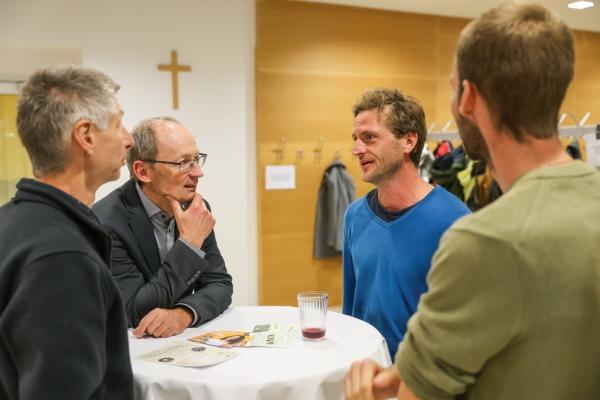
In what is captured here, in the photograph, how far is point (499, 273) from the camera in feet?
2.60

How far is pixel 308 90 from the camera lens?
15.9 feet

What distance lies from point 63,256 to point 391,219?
4.33 ft

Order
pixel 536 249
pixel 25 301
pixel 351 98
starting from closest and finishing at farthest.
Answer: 1. pixel 536 249
2. pixel 25 301
3. pixel 351 98

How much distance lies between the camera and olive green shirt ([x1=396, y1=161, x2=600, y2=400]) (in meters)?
0.79

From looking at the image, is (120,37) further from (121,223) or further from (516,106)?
(516,106)

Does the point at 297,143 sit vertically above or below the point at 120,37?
below

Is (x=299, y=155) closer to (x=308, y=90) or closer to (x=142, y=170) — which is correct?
(x=308, y=90)

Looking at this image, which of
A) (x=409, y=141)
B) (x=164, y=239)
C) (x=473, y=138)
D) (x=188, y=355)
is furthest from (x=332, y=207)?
(x=473, y=138)

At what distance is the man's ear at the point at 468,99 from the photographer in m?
0.91

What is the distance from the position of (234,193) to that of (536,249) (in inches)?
153

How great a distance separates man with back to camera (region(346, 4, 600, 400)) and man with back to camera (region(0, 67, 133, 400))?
66cm

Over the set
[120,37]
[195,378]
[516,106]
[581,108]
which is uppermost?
[120,37]

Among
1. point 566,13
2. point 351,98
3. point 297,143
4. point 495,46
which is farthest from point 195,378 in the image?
point 566,13

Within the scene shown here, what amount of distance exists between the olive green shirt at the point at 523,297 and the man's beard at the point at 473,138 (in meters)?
0.12
